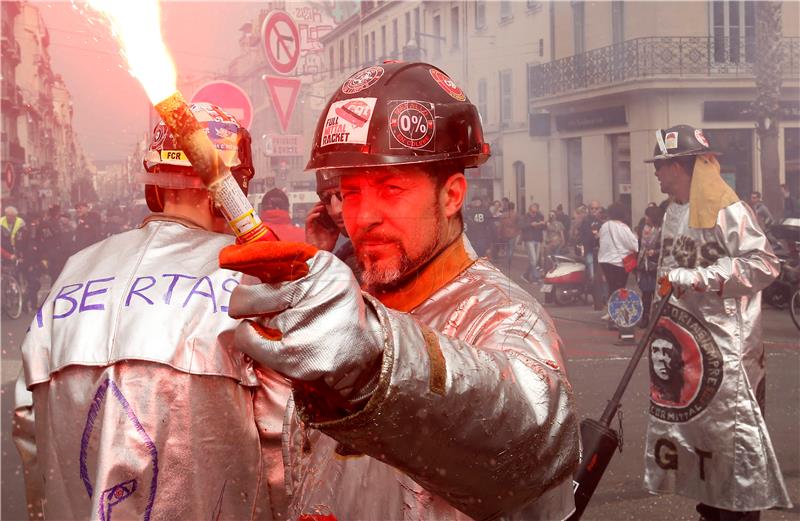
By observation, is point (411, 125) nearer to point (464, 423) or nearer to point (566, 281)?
point (464, 423)

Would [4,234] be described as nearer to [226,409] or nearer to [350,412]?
[226,409]

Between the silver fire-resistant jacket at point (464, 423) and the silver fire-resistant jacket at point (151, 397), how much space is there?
0.58 m

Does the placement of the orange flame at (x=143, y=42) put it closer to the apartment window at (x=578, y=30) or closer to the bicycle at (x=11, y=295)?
the apartment window at (x=578, y=30)

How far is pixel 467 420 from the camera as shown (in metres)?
1.22

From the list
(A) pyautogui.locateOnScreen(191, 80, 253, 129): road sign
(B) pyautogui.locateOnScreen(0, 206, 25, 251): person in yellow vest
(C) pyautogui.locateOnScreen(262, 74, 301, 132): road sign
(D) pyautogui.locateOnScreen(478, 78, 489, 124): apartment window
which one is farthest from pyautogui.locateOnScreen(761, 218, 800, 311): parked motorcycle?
(B) pyautogui.locateOnScreen(0, 206, 25, 251): person in yellow vest

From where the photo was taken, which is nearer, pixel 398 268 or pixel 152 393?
pixel 398 268

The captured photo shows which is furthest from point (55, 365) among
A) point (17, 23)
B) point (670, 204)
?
point (17, 23)

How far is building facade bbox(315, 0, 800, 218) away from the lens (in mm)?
6738

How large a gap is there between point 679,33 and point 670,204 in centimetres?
415

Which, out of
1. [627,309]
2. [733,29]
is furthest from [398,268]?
[733,29]

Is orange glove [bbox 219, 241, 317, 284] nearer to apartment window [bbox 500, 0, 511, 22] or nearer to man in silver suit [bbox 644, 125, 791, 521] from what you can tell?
man in silver suit [bbox 644, 125, 791, 521]

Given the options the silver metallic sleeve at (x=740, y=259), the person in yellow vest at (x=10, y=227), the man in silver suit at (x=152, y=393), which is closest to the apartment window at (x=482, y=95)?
the silver metallic sleeve at (x=740, y=259)

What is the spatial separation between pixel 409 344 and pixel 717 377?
3.31m

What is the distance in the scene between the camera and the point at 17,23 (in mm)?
23469
